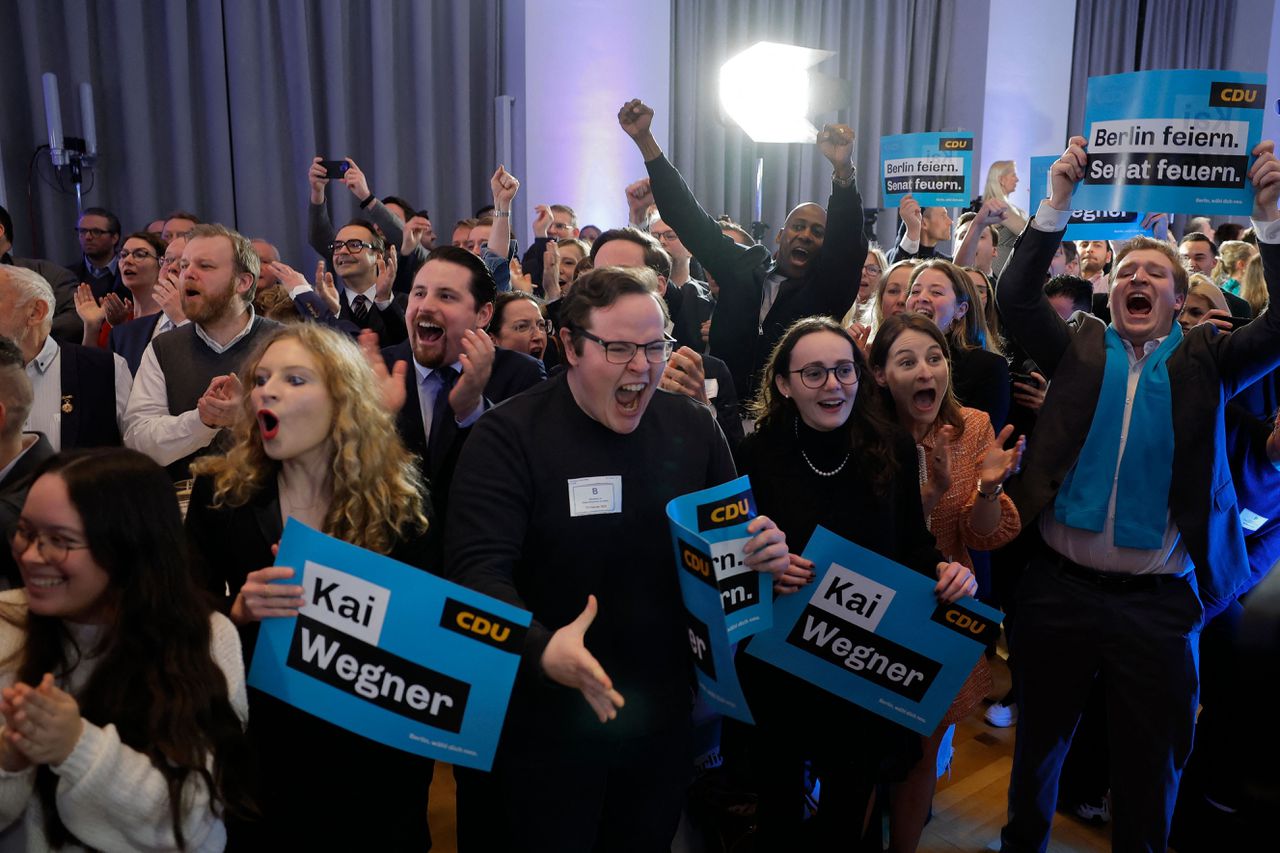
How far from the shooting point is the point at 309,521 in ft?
5.43

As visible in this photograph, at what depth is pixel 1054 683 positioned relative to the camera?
2.18 meters

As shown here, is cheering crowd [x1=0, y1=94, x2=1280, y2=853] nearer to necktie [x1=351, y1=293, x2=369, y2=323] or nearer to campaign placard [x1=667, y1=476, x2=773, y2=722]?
campaign placard [x1=667, y1=476, x2=773, y2=722]

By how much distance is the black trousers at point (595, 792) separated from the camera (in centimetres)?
155

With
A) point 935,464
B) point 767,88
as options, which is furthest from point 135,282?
point 767,88

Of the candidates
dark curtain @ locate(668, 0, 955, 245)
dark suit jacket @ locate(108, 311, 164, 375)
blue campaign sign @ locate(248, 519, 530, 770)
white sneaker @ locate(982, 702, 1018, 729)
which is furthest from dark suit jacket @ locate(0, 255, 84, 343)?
dark curtain @ locate(668, 0, 955, 245)

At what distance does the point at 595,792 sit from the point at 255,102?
5.68 metres

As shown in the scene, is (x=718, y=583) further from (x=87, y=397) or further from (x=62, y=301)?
(x=62, y=301)

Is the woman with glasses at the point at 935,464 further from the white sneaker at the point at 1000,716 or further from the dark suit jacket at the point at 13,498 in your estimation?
the dark suit jacket at the point at 13,498

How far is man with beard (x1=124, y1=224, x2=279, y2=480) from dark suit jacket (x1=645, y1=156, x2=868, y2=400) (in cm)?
134

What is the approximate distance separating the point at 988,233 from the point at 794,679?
4.13 metres

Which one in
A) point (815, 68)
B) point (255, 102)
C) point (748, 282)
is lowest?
point (748, 282)

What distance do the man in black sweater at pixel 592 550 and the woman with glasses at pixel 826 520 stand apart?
36 cm

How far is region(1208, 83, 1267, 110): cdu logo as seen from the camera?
2326mm

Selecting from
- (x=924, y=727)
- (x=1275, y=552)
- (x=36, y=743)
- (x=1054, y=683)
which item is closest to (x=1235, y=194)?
(x=1275, y=552)
